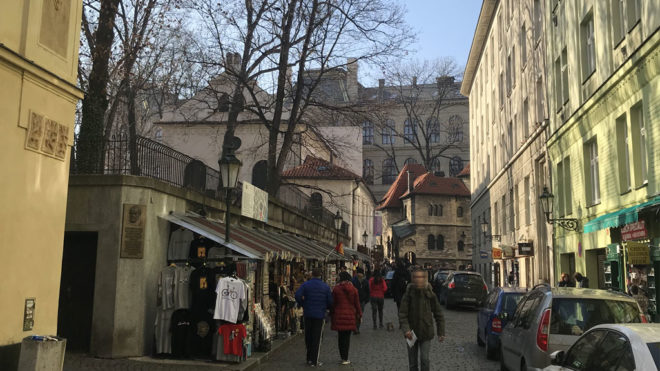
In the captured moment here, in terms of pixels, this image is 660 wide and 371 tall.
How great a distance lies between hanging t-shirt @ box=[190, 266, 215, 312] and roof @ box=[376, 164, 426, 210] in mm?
68875

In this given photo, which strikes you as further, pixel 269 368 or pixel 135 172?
pixel 135 172

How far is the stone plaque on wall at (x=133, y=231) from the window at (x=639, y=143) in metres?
11.5

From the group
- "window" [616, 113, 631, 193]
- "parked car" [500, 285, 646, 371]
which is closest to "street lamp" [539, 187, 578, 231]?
"window" [616, 113, 631, 193]

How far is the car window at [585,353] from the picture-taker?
5.61 m

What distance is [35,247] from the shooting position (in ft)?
30.2

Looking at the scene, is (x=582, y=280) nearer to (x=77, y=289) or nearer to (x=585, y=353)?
(x=585, y=353)

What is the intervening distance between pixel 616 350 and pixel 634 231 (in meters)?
10.4

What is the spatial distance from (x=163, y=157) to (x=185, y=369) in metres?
5.47

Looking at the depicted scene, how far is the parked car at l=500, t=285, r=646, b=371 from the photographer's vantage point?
779 centimetres

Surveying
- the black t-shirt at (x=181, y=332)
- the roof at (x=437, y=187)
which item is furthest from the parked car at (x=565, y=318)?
the roof at (x=437, y=187)

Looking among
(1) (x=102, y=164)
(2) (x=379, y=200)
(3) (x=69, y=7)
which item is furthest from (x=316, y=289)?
(2) (x=379, y=200)

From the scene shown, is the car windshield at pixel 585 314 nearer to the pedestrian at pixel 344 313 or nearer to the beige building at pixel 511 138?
the pedestrian at pixel 344 313

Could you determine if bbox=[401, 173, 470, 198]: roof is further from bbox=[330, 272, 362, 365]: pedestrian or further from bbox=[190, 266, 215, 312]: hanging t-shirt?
bbox=[190, 266, 215, 312]: hanging t-shirt

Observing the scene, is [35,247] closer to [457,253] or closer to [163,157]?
[163,157]
